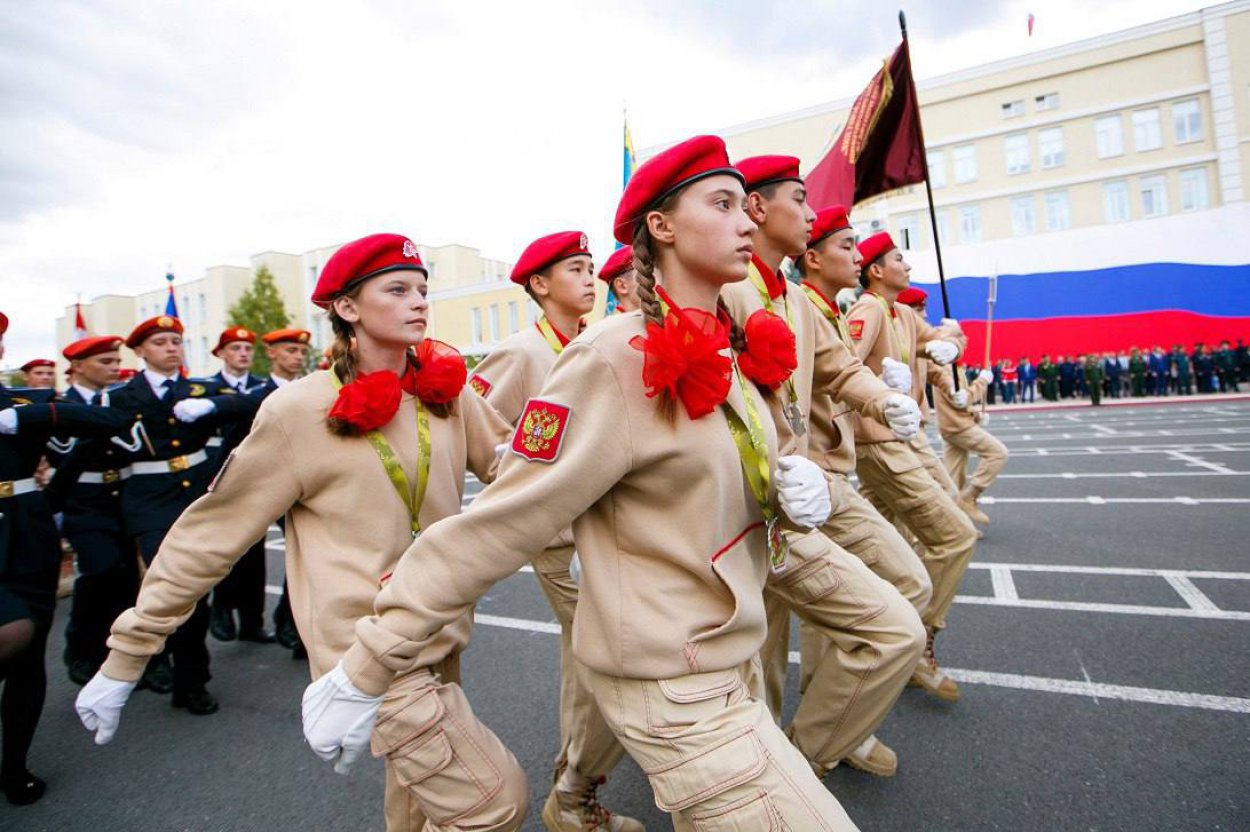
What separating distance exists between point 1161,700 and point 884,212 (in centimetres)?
3630

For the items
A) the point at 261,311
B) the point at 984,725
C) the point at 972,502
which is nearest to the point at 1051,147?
the point at 972,502

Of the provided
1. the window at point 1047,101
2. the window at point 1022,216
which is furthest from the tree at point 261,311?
the window at point 1047,101

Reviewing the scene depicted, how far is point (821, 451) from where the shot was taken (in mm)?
3652

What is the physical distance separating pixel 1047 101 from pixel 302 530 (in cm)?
4224

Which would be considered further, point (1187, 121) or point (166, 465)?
point (1187, 121)

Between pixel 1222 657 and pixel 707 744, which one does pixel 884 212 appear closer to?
pixel 1222 657

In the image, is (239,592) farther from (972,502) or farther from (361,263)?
(972,502)

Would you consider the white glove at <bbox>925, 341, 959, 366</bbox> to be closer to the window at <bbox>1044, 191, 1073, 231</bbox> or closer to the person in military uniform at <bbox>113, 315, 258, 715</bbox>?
the person in military uniform at <bbox>113, 315, 258, 715</bbox>

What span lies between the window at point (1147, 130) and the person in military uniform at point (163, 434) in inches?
1588

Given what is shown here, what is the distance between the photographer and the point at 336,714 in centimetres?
186

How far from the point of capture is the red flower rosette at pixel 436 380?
2766 mm

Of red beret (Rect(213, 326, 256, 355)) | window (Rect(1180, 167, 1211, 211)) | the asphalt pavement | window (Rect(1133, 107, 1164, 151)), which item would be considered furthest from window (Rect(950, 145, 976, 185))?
red beret (Rect(213, 326, 256, 355))

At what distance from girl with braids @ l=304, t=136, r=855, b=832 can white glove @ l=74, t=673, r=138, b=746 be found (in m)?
0.95

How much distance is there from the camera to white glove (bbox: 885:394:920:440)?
10.5 feet
